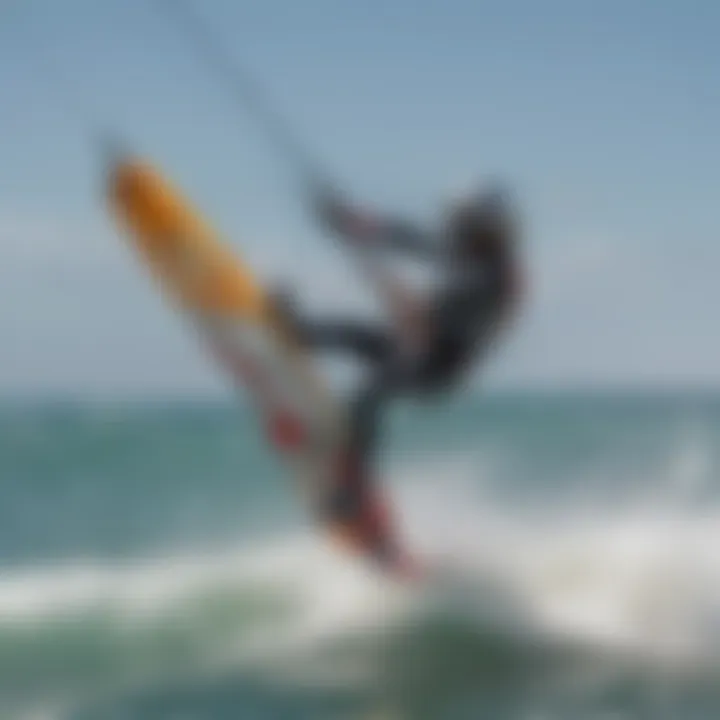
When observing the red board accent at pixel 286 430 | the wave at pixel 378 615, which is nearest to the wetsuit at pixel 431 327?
the red board accent at pixel 286 430

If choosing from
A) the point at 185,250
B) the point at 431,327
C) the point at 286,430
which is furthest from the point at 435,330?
the point at 185,250

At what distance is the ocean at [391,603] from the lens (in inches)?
330

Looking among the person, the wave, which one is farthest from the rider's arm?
the wave

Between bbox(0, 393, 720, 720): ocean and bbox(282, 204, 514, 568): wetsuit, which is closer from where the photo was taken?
bbox(282, 204, 514, 568): wetsuit

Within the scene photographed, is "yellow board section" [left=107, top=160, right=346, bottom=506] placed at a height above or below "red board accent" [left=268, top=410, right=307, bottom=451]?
above

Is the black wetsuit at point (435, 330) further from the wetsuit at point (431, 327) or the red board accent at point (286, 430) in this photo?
the red board accent at point (286, 430)

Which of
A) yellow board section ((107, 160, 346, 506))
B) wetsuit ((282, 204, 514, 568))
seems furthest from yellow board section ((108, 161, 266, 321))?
wetsuit ((282, 204, 514, 568))

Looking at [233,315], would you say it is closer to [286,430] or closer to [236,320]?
[236,320]

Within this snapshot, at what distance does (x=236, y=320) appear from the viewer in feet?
26.5

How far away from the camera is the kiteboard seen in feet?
26.3

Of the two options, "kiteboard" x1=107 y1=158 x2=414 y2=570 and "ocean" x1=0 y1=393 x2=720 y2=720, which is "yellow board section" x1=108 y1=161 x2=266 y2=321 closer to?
"kiteboard" x1=107 y1=158 x2=414 y2=570

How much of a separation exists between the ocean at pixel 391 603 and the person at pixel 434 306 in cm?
24

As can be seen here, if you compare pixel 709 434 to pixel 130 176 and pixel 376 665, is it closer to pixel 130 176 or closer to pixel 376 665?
pixel 376 665

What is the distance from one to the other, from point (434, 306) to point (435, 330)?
89 millimetres
